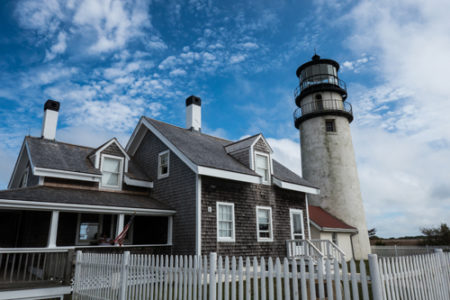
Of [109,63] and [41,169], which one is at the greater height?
[109,63]

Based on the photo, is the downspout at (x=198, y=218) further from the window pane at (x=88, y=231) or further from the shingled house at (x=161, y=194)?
the window pane at (x=88, y=231)

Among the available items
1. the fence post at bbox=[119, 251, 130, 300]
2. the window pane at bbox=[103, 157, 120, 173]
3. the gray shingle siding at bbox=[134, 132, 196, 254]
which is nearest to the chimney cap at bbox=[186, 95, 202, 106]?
the gray shingle siding at bbox=[134, 132, 196, 254]

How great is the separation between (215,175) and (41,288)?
23.6 feet

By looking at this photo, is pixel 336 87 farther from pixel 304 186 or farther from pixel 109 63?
pixel 109 63

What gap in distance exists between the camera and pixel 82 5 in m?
11.7

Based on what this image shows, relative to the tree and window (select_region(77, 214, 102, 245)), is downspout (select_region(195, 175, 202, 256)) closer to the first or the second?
window (select_region(77, 214, 102, 245))

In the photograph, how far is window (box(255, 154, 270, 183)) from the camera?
16.4 metres

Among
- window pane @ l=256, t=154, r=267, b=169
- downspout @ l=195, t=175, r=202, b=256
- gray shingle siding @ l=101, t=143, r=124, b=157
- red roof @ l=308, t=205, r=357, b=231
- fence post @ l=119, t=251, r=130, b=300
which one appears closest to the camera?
fence post @ l=119, t=251, r=130, b=300

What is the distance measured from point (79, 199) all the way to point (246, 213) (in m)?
7.27

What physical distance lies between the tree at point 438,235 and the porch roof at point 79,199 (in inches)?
846

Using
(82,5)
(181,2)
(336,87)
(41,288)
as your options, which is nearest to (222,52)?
(181,2)

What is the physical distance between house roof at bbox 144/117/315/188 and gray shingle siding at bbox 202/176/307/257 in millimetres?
718

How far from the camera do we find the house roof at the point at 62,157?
1353 cm

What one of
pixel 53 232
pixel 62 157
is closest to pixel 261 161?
pixel 62 157
